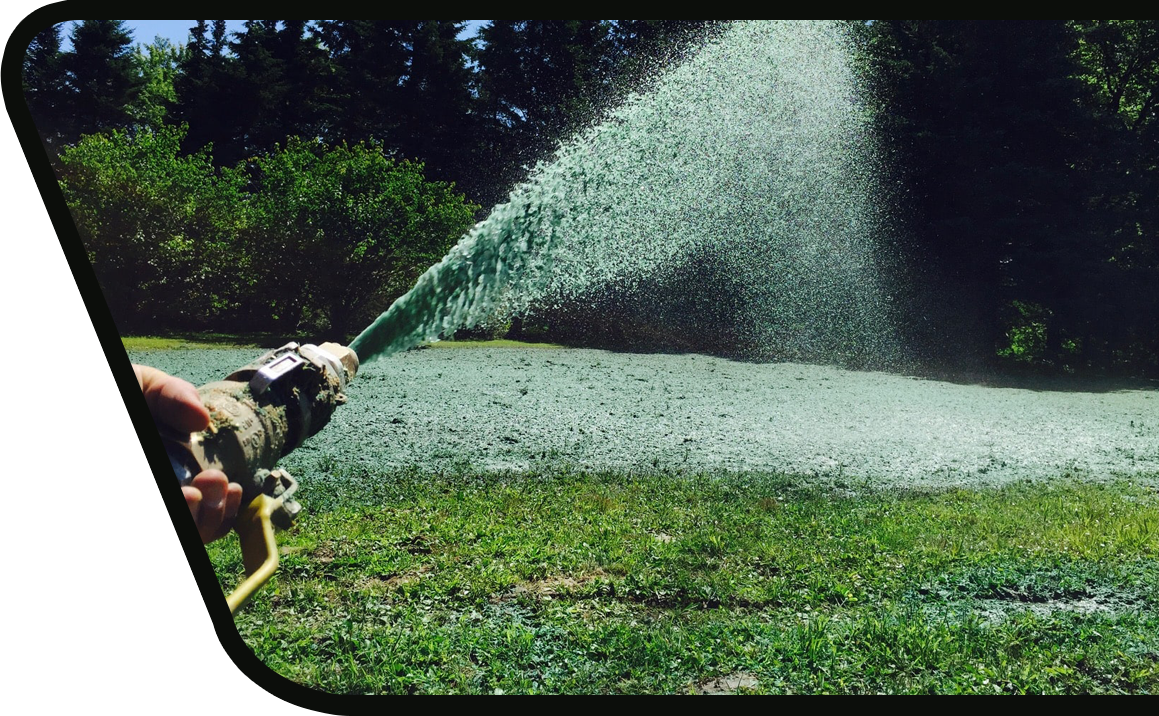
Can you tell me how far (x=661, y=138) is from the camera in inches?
225

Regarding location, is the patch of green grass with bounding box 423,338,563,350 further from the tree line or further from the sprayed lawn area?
the sprayed lawn area

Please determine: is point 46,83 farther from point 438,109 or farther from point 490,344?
point 490,344

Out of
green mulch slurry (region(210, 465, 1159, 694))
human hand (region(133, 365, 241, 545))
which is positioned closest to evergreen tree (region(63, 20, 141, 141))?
human hand (region(133, 365, 241, 545))

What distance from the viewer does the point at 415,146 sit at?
3.74 metres

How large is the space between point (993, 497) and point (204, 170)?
3697 mm

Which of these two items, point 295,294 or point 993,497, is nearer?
point 295,294

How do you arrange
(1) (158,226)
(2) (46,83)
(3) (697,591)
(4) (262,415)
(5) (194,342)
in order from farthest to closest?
(1) (158,226) < (5) (194,342) < (3) (697,591) < (2) (46,83) < (4) (262,415)

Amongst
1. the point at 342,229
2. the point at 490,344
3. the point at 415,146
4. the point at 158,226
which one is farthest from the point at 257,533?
the point at 490,344

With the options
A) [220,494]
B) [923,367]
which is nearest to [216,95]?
[220,494]

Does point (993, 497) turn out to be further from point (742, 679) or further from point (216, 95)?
point (216, 95)

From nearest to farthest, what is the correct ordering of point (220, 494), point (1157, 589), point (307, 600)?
point (220, 494), point (307, 600), point (1157, 589)

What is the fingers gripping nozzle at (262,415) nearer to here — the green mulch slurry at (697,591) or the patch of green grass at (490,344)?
the green mulch slurry at (697,591)

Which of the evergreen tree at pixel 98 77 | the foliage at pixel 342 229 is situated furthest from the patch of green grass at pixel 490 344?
the evergreen tree at pixel 98 77

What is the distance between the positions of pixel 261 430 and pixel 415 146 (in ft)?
7.70
